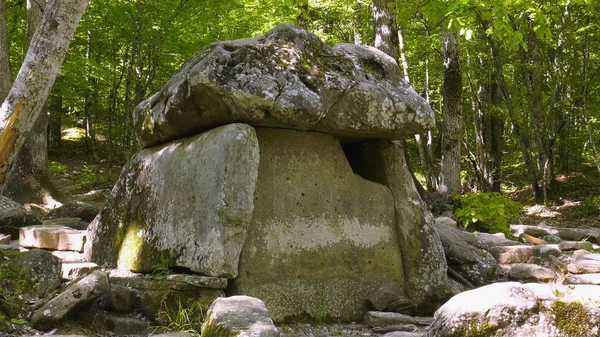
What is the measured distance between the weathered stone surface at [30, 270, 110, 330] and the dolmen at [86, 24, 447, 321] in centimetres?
74

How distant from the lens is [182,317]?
4559mm

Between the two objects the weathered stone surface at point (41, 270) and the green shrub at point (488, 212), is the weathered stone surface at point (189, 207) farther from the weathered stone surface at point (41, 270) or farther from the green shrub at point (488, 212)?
the green shrub at point (488, 212)

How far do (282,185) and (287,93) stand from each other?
37.6 inches

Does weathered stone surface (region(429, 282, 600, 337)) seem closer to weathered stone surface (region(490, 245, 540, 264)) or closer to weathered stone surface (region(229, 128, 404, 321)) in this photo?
weathered stone surface (region(229, 128, 404, 321))

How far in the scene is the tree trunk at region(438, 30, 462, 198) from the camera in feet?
38.6

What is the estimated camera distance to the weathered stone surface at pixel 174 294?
184 inches

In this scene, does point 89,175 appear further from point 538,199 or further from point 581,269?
point 581,269

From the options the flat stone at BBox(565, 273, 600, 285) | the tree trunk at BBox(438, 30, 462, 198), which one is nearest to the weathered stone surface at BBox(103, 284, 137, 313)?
the flat stone at BBox(565, 273, 600, 285)

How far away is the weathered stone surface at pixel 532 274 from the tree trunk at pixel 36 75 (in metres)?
5.49

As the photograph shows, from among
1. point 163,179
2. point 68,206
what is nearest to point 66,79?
point 68,206

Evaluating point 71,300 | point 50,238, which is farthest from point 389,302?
point 50,238

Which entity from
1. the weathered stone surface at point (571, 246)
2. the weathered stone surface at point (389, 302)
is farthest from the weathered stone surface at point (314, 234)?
the weathered stone surface at point (571, 246)

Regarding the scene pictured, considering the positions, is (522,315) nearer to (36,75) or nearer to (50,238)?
(36,75)

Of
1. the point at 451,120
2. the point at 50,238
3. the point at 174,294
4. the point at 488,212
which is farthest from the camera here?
the point at 451,120
